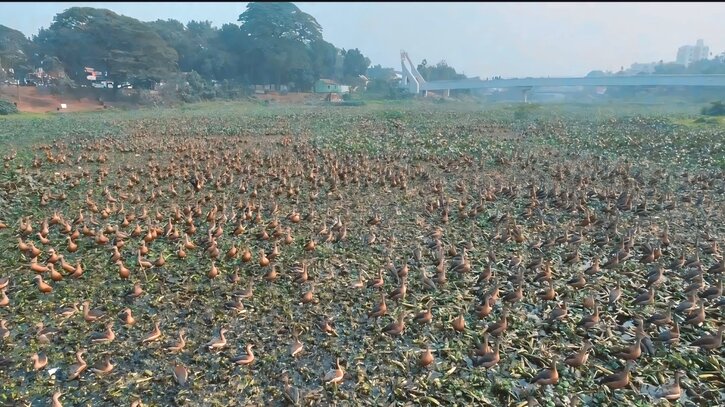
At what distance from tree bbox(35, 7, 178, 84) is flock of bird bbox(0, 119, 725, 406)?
48.2 meters

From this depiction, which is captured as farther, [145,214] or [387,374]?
[145,214]

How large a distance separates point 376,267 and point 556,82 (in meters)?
71.6

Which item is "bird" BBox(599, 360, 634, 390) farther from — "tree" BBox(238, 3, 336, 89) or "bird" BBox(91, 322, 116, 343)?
"tree" BBox(238, 3, 336, 89)

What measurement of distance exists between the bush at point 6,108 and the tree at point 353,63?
65.1m

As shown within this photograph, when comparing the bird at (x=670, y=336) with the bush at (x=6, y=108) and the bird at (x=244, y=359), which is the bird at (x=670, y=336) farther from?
the bush at (x=6, y=108)

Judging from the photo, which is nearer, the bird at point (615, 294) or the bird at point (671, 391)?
the bird at point (671, 391)

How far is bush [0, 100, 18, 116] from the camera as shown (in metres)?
43.0

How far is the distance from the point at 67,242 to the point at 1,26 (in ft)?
203

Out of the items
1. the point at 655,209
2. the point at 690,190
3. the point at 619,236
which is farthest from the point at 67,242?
the point at 690,190

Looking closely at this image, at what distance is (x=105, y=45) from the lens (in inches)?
2482

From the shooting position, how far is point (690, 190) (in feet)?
57.4

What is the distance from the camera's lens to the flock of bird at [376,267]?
7.91 metres

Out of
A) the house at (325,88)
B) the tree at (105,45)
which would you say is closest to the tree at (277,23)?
the house at (325,88)

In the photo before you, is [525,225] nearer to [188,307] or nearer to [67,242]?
[188,307]
